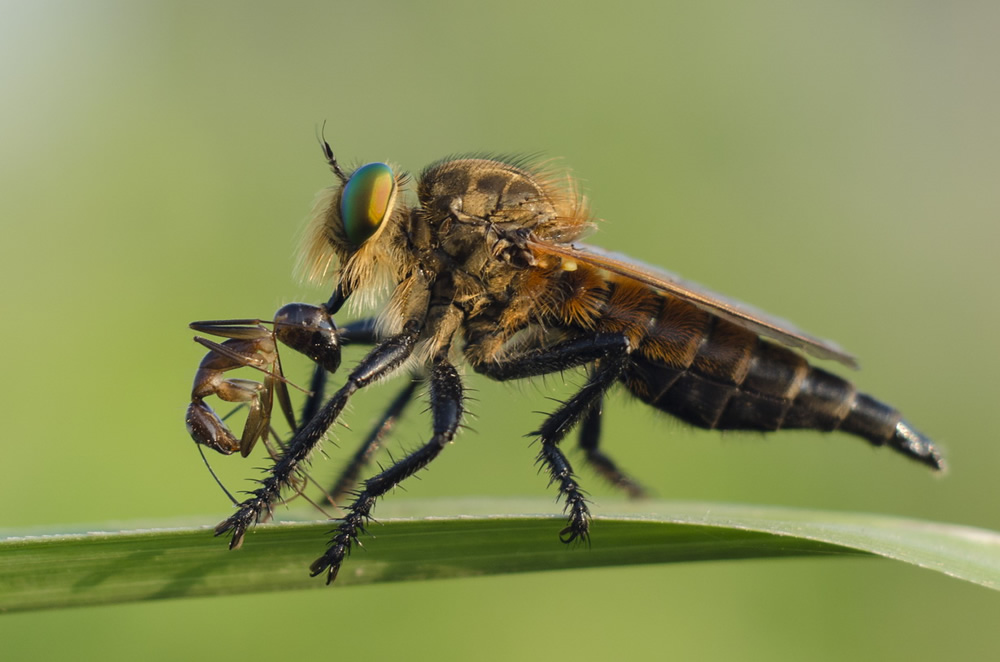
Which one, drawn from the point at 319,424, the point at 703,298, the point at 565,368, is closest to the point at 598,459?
the point at 565,368

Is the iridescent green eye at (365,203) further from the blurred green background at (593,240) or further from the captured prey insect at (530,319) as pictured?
the blurred green background at (593,240)

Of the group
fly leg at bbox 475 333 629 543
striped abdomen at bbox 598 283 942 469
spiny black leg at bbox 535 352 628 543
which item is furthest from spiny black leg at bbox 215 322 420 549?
striped abdomen at bbox 598 283 942 469

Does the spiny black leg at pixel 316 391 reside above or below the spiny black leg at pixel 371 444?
above

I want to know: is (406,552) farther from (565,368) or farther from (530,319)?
(530,319)

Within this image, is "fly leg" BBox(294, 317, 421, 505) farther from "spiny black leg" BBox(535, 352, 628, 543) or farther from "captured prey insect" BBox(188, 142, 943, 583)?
"spiny black leg" BBox(535, 352, 628, 543)

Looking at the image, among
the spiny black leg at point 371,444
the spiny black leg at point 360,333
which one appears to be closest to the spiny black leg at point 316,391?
the spiny black leg at point 360,333

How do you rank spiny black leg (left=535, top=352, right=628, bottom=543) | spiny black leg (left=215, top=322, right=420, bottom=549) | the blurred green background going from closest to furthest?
1. spiny black leg (left=215, top=322, right=420, bottom=549)
2. spiny black leg (left=535, top=352, right=628, bottom=543)
3. the blurred green background
